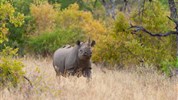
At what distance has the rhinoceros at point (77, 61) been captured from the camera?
13.1 m

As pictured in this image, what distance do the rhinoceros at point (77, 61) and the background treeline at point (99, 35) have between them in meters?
1.77

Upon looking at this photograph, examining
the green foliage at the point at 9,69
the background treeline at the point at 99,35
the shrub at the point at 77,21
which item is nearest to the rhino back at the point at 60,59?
the background treeline at the point at 99,35

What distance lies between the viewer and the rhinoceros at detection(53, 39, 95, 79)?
1308 centimetres

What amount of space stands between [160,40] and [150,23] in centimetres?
72

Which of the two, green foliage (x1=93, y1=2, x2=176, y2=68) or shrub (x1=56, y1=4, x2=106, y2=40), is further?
shrub (x1=56, y1=4, x2=106, y2=40)

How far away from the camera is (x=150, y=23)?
664 inches

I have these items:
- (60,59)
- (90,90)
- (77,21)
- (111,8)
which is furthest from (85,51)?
(111,8)

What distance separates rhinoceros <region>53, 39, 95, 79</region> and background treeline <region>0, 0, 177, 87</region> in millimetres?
1772

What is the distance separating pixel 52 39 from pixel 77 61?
881 centimetres

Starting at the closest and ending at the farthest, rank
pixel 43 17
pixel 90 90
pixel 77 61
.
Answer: pixel 90 90 → pixel 77 61 → pixel 43 17

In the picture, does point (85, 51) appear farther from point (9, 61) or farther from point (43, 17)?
point (43, 17)

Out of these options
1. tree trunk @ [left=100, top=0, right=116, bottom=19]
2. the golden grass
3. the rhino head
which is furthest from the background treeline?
the rhino head

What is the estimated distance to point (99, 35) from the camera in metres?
20.0

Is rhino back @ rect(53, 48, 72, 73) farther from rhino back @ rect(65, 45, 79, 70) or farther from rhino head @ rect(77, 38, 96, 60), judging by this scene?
rhino head @ rect(77, 38, 96, 60)
